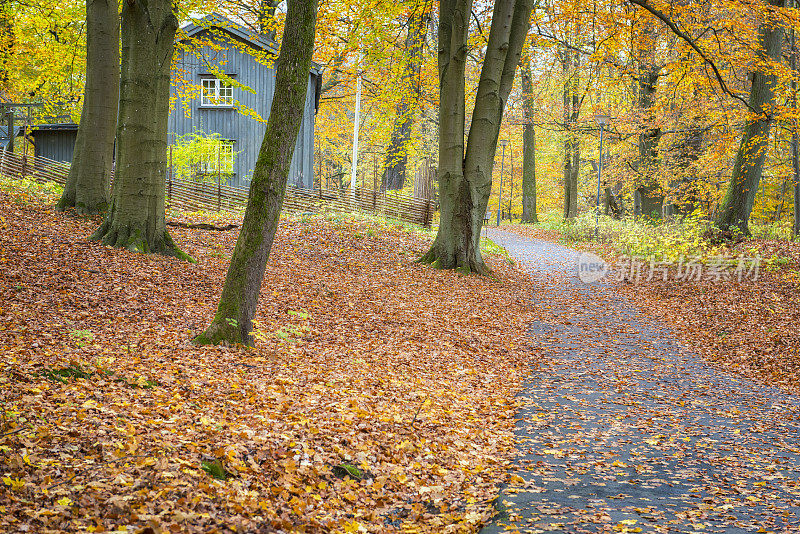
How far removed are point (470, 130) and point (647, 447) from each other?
10.2 m

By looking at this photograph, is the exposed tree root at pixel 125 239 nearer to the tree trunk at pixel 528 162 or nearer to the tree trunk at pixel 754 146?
the tree trunk at pixel 754 146

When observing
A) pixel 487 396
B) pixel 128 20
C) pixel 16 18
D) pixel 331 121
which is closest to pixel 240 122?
pixel 16 18

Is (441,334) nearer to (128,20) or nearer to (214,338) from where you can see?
(214,338)

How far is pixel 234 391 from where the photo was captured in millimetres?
5887

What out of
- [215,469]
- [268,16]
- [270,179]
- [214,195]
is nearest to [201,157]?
[214,195]

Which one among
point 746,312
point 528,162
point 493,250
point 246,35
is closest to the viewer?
point 746,312

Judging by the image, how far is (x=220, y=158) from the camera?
24.4m

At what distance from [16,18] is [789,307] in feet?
77.7

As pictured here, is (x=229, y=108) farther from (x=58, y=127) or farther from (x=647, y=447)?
(x=647, y=447)

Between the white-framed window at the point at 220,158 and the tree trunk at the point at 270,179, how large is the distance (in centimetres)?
1661

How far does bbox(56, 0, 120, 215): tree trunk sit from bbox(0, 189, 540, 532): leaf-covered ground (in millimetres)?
1386

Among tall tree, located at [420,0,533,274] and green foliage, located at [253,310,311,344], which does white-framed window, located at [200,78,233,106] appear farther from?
green foliage, located at [253,310,311,344]

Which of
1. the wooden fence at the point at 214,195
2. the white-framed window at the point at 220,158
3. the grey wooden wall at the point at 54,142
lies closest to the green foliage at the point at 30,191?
the wooden fence at the point at 214,195

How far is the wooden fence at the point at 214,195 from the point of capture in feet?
64.3
